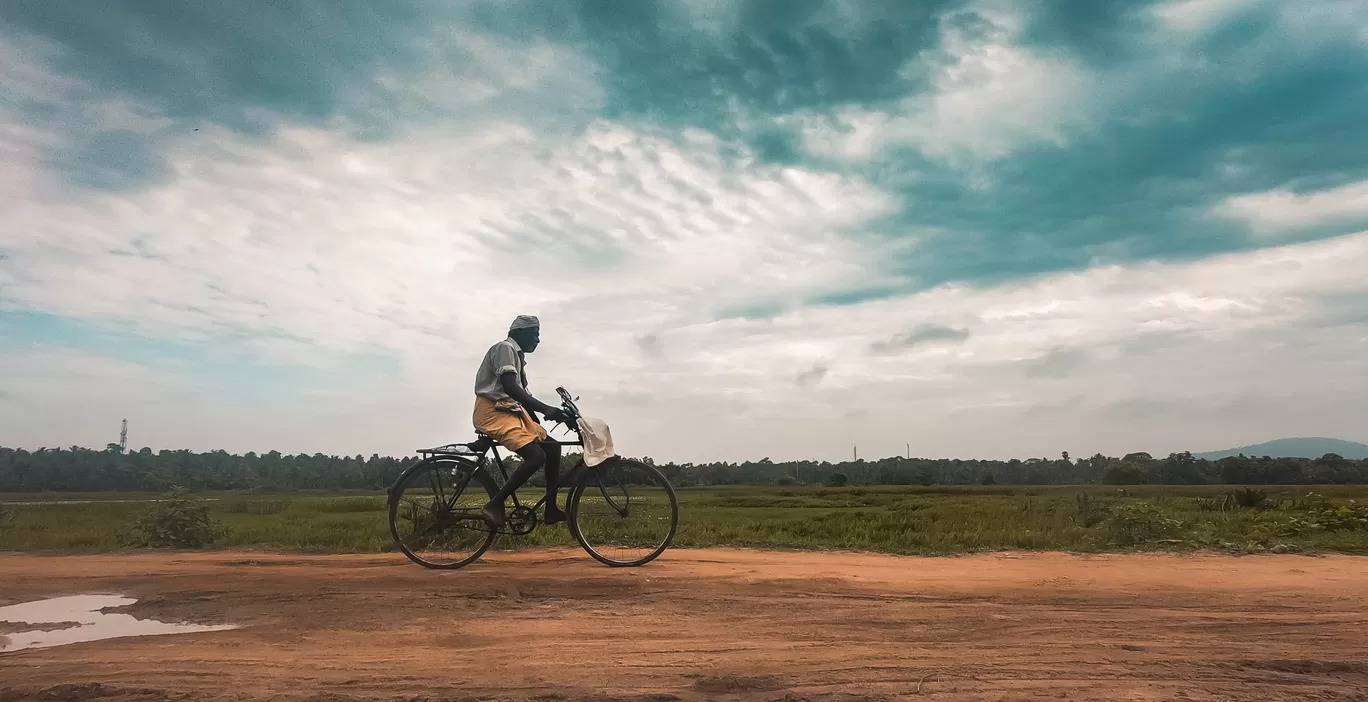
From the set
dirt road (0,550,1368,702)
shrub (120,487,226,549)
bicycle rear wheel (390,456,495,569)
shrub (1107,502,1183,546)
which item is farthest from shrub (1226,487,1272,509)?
shrub (120,487,226,549)

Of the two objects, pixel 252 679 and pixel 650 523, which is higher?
pixel 650 523

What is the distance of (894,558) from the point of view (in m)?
8.87

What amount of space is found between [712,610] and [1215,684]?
3118mm

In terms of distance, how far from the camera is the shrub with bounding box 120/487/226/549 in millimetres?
10867

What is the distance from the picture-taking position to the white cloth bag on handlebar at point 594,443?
776cm

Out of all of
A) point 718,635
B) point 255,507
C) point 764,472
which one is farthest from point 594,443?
point 764,472

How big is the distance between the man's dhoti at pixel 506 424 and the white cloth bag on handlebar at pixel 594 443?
1.38 feet

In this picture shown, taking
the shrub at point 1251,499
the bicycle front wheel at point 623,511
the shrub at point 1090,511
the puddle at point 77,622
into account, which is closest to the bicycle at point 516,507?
the bicycle front wheel at point 623,511

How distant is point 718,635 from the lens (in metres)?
5.08

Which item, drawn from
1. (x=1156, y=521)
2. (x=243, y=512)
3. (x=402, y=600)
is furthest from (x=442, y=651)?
(x=243, y=512)

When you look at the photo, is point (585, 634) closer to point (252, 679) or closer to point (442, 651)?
point (442, 651)

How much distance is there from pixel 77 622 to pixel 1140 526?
1155 centimetres

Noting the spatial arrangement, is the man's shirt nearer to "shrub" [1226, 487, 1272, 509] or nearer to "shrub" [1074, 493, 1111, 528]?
"shrub" [1074, 493, 1111, 528]

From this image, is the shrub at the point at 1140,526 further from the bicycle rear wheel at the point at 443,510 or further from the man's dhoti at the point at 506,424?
the bicycle rear wheel at the point at 443,510
